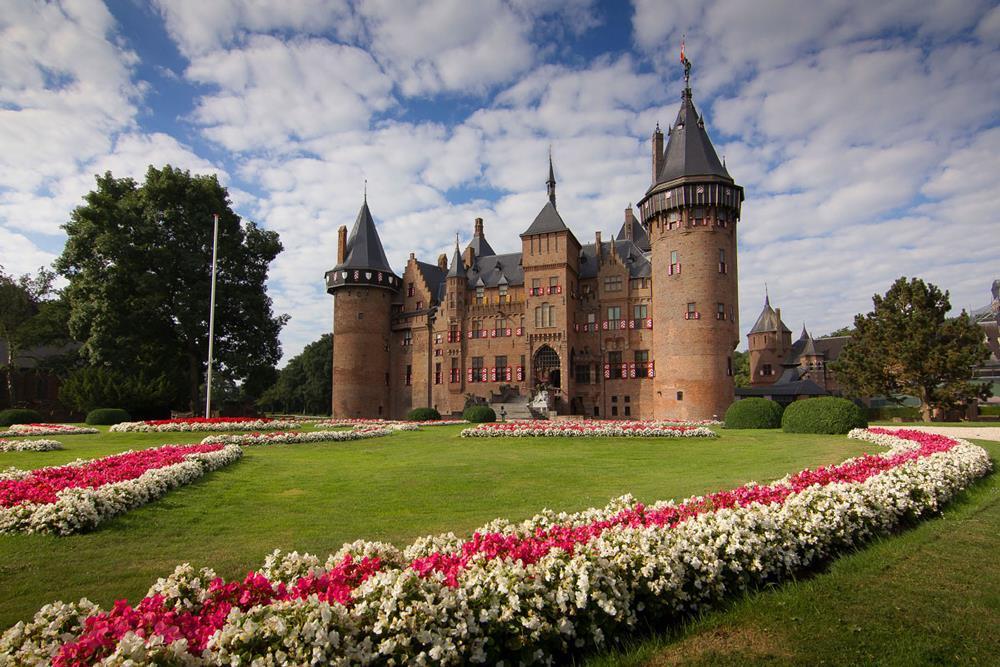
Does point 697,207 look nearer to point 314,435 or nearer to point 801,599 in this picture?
point 314,435

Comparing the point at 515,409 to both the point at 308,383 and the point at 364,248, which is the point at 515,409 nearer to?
the point at 364,248

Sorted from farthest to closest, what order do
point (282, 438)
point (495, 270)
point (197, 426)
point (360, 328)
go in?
point (360, 328), point (495, 270), point (197, 426), point (282, 438)

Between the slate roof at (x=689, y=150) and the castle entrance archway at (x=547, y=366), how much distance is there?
585 inches

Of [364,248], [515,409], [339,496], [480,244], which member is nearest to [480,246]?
[480,244]

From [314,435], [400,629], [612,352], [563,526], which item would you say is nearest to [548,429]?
[314,435]

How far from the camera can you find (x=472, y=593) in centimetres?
417

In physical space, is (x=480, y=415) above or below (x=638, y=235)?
below

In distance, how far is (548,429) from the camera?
23.1 m

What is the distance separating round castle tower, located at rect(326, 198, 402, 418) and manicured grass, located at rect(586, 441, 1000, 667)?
47.2m

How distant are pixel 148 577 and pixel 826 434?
21.8m

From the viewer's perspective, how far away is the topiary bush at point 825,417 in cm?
2128

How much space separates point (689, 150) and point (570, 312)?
14.2 m

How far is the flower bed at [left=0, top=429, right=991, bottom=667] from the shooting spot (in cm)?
343

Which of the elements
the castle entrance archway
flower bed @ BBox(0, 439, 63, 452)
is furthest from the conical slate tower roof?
flower bed @ BBox(0, 439, 63, 452)
